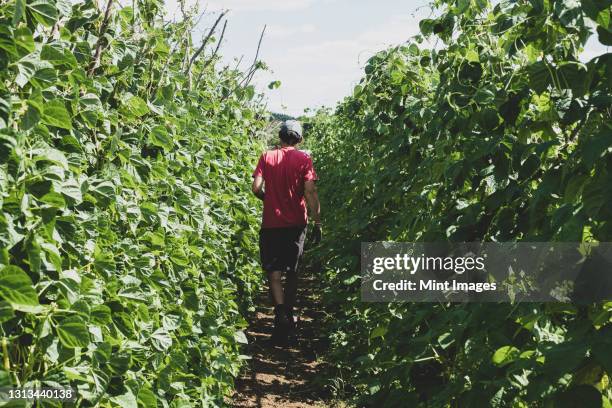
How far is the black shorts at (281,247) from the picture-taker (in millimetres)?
5633

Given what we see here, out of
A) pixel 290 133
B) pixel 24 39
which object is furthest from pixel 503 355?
pixel 290 133

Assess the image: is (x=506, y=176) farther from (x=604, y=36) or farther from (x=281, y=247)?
(x=281, y=247)

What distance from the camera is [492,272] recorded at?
2.12m

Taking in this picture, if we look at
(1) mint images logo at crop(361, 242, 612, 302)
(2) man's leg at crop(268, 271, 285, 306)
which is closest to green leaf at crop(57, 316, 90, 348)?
(1) mint images logo at crop(361, 242, 612, 302)

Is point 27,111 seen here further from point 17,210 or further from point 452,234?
point 452,234

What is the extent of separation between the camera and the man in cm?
558

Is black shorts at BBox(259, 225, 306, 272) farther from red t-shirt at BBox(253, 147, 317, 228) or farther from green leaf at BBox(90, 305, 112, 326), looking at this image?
green leaf at BBox(90, 305, 112, 326)

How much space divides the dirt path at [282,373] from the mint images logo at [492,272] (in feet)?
4.53

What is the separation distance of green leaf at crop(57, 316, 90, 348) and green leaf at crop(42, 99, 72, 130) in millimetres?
522

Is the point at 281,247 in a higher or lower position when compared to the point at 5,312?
lower

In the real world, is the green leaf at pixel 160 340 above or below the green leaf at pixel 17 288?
below

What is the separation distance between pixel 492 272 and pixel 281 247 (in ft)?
11.9

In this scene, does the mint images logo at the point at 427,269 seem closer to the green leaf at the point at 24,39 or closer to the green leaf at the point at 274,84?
the green leaf at the point at 24,39

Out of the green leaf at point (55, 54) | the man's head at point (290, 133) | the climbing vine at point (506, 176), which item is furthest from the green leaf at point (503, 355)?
the man's head at point (290, 133)
